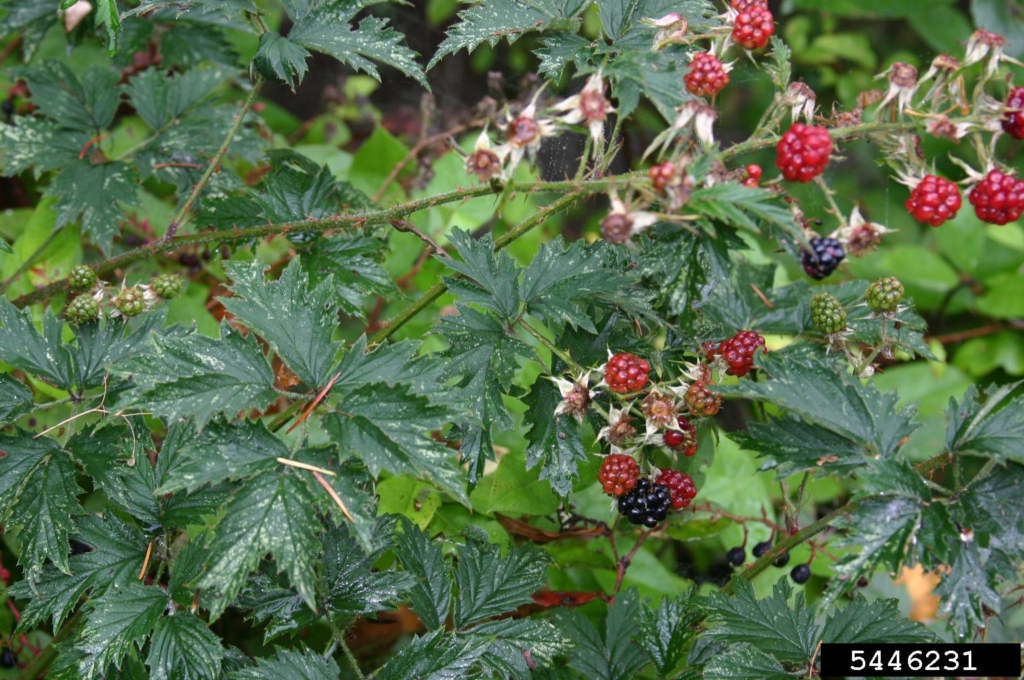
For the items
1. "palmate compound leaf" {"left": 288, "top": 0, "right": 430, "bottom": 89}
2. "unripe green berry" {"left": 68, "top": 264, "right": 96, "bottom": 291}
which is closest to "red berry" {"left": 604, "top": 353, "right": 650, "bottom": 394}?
"palmate compound leaf" {"left": 288, "top": 0, "right": 430, "bottom": 89}

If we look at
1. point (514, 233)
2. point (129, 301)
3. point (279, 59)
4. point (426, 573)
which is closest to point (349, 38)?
point (279, 59)

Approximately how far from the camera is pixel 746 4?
1.19 m

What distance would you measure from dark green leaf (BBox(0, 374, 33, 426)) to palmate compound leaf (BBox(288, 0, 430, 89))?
79cm

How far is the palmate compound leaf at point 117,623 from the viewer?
3.87 feet

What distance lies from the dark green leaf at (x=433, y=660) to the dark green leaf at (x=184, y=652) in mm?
252

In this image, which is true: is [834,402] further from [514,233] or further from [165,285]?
[165,285]

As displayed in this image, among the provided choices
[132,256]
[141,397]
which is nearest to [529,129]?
[141,397]

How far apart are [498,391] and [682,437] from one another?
0.98 feet

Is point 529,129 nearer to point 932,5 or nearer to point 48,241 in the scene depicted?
point 48,241

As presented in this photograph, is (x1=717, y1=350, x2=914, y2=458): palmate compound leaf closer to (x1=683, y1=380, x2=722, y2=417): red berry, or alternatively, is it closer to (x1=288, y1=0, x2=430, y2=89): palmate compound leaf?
(x1=683, y1=380, x2=722, y2=417): red berry

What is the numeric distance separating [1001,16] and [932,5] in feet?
0.87

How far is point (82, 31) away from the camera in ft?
6.95

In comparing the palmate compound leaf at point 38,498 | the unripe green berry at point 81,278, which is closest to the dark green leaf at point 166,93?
the unripe green berry at point 81,278

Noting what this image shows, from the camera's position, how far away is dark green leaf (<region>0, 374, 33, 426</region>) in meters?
1.33
